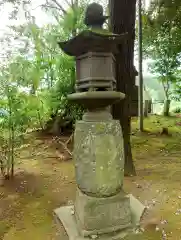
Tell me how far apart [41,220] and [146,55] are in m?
11.5

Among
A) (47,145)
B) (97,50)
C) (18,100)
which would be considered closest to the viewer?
(97,50)

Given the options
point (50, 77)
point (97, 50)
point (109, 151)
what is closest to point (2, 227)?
point (109, 151)

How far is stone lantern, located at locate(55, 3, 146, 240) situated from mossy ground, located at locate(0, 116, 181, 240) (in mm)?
418

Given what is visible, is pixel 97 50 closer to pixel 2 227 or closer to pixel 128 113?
pixel 128 113

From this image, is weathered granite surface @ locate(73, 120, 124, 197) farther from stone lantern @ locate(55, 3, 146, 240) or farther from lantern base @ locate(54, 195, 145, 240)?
lantern base @ locate(54, 195, 145, 240)

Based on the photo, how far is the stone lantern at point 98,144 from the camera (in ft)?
8.88

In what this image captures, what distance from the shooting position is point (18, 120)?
455 centimetres

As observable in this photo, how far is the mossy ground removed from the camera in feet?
10.6

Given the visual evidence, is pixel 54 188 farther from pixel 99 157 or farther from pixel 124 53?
pixel 124 53

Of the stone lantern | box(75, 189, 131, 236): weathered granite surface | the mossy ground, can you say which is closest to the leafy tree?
the mossy ground

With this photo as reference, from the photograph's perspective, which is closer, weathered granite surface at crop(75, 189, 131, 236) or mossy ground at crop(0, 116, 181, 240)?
weathered granite surface at crop(75, 189, 131, 236)

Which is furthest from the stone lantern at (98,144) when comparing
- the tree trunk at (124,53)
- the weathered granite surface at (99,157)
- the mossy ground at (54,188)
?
the tree trunk at (124,53)

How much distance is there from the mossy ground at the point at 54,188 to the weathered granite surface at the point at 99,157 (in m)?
0.73

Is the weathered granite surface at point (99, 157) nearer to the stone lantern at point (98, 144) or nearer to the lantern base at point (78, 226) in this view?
the stone lantern at point (98, 144)
